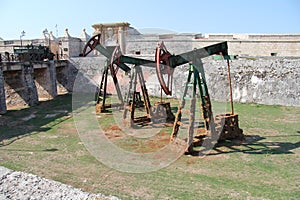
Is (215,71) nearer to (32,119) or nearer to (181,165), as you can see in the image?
(181,165)

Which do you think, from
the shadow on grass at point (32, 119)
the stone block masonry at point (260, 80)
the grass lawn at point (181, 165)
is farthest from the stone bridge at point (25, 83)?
the stone block masonry at point (260, 80)

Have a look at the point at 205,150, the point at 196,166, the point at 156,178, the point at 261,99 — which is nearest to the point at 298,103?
the point at 261,99

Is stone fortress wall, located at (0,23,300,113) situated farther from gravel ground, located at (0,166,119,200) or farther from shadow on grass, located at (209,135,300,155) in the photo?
gravel ground, located at (0,166,119,200)

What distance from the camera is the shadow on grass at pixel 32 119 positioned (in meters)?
9.20

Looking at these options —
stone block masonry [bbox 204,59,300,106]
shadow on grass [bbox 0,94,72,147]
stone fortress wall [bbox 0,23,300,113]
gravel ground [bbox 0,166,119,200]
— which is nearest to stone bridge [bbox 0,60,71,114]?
stone fortress wall [bbox 0,23,300,113]

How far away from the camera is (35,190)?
5188 millimetres

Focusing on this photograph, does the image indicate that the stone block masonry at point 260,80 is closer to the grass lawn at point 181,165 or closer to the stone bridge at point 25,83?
the grass lawn at point 181,165

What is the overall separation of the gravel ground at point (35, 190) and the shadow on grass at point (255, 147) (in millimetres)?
3639

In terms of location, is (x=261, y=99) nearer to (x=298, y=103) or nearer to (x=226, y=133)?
(x=298, y=103)

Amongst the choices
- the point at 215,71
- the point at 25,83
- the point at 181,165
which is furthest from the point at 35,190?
the point at 215,71

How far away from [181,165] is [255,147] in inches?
91.2

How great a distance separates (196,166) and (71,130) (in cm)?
481

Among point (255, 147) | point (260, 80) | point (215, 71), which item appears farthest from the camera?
point (215, 71)

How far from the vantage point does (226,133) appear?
7.95m
